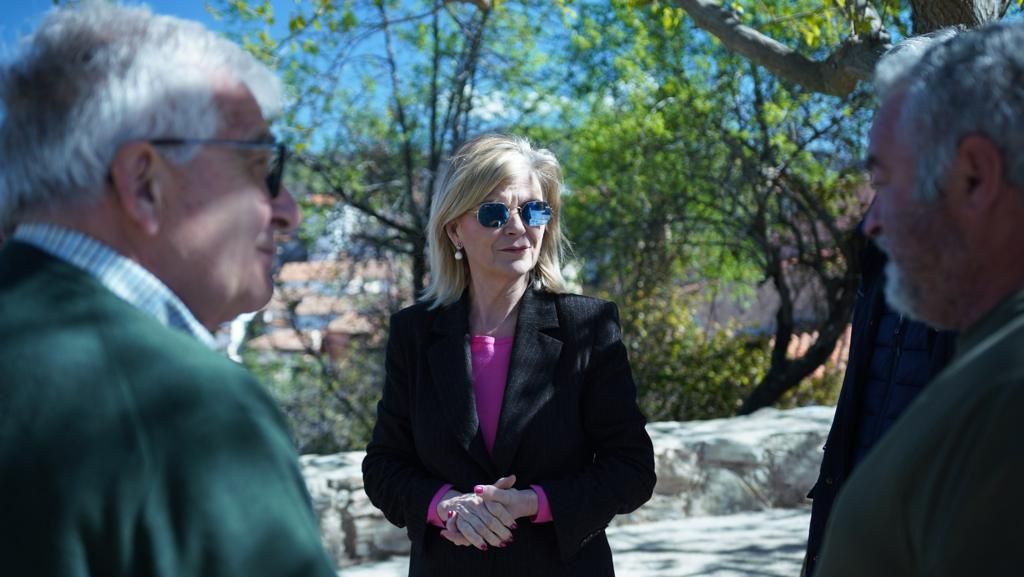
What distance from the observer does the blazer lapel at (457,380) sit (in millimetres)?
2670

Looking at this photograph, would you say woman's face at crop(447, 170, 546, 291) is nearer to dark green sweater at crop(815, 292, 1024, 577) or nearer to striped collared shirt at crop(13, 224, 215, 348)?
striped collared shirt at crop(13, 224, 215, 348)

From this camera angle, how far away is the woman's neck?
288 centimetres

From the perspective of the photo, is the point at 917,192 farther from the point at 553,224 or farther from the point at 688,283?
the point at 688,283

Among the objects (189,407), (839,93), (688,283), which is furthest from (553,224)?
(688,283)

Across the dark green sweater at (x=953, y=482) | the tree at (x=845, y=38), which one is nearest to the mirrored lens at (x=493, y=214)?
the dark green sweater at (x=953, y=482)

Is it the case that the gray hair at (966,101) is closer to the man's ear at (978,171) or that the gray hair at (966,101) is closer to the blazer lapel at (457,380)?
the man's ear at (978,171)

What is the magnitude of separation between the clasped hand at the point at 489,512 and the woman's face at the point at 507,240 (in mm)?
628

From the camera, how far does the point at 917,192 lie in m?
1.28

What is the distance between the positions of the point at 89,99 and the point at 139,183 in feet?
0.39

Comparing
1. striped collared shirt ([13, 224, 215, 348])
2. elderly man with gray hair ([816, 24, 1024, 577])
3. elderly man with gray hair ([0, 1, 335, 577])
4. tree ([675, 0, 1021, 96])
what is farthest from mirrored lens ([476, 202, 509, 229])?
tree ([675, 0, 1021, 96])

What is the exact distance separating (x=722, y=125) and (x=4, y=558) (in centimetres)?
898

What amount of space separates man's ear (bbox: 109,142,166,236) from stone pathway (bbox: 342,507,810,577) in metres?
4.07

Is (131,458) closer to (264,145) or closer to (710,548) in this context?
(264,145)

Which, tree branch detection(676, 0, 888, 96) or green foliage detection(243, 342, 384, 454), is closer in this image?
tree branch detection(676, 0, 888, 96)
